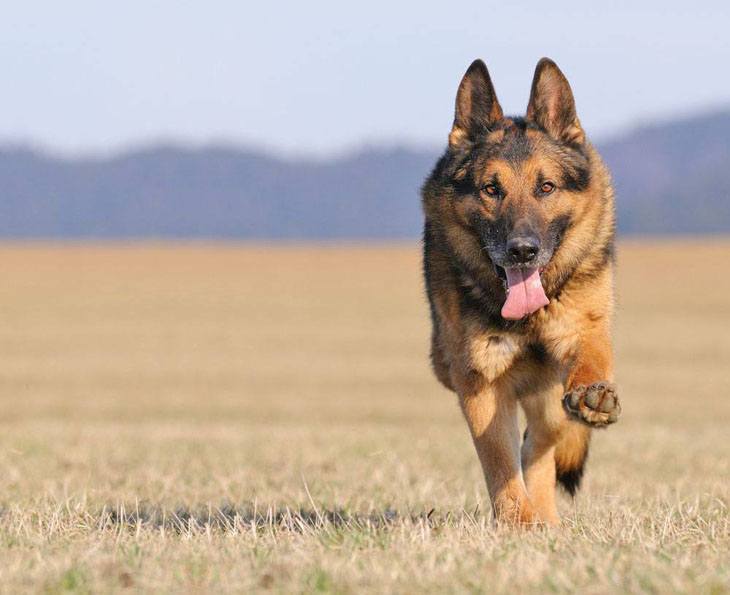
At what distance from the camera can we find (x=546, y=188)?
20.8ft

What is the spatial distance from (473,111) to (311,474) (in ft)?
11.7

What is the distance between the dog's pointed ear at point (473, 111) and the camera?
6.71 m

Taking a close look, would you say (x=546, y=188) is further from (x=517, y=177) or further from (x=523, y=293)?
(x=523, y=293)

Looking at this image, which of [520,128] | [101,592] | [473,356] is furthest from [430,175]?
[101,592]

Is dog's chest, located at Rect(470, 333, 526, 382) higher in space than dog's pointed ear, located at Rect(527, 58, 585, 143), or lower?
lower

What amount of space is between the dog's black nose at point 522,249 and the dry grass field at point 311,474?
1263 mm

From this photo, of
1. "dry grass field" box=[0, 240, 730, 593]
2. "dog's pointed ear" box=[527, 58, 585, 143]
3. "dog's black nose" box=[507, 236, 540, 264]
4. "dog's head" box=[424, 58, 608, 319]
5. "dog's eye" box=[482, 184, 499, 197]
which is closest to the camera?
"dry grass field" box=[0, 240, 730, 593]

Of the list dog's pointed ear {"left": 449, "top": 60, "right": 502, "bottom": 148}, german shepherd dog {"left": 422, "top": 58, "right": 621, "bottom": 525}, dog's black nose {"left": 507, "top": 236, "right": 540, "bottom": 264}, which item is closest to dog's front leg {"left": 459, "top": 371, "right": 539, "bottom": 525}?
german shepherd dog {"left": 422, "top": 58, "right": 621, "bottom": 525}

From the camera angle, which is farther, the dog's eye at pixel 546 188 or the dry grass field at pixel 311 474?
the dog's eye at pixel 546 188

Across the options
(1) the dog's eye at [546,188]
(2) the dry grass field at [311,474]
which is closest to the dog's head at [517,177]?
(1) the dog's eye at [546,188]

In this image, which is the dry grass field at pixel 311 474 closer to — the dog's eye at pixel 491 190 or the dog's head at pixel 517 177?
the dog's head at pixel 517 177

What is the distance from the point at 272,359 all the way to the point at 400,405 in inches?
364

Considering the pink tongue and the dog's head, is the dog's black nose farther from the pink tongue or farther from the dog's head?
the pink tongue

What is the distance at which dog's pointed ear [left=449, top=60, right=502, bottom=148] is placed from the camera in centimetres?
671
